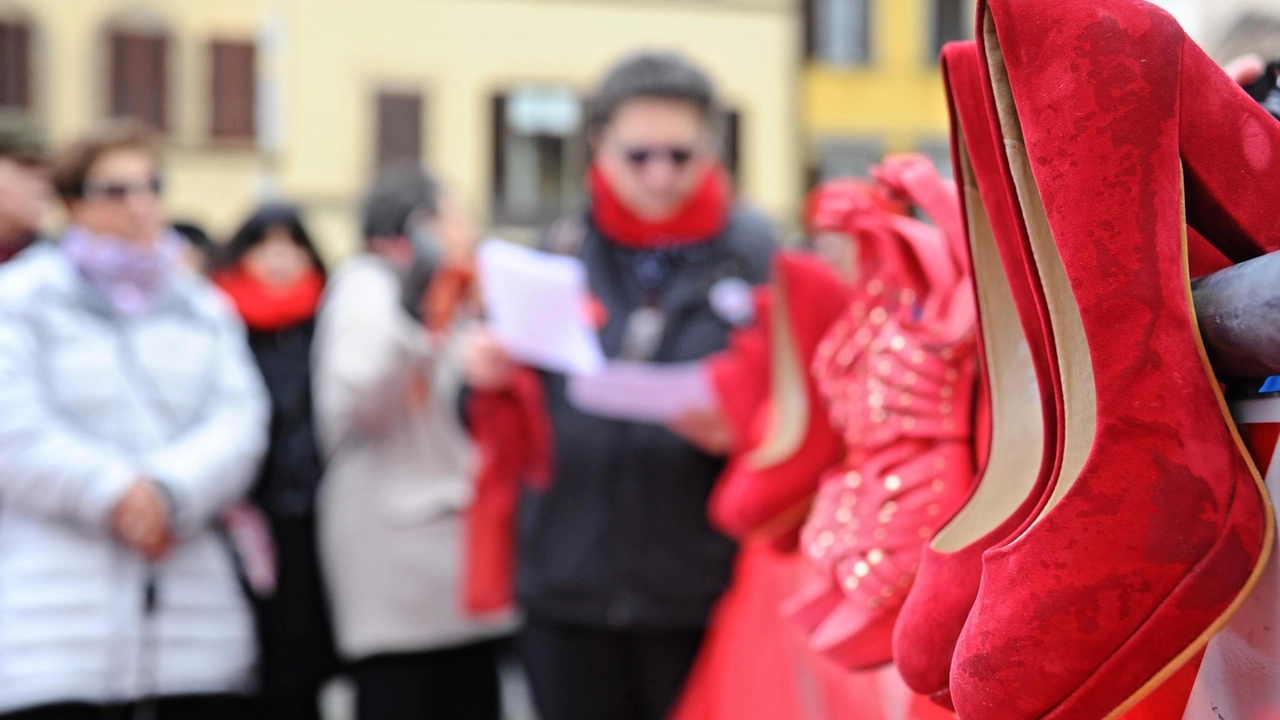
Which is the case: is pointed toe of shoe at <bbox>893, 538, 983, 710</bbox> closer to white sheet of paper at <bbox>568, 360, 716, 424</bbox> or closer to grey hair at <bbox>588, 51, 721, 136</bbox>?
white sheet of paper at <bbox>568, 360, 716, 424</bbox>

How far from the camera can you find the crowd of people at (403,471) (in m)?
2.20

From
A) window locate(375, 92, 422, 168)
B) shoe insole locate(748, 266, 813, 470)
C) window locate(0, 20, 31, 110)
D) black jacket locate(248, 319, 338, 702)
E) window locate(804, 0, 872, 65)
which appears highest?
window locate(804, 0, 872, 65)

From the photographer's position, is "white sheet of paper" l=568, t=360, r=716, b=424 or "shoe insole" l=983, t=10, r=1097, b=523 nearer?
"shoe insole" l=983, t=10, r=1097, b=523

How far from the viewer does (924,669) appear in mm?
768

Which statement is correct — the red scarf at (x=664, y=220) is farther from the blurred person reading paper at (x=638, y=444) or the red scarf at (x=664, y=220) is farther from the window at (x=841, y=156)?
the window at (x=841, y=156)

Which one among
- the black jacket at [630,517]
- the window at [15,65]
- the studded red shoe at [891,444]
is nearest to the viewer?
the studded red shoe at [891,444]

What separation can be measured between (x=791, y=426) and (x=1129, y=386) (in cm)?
95

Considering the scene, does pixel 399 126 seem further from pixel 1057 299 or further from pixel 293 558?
pixel 1057 299

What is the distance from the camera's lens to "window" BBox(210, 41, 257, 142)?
15.1m

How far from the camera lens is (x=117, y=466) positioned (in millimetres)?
2260

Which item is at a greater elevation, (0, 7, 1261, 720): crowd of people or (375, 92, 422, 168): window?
(375, 92, 422, 168): window

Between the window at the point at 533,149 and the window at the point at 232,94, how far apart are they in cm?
296

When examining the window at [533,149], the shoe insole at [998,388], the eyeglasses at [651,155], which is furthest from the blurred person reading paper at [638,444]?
the window at [533,149]

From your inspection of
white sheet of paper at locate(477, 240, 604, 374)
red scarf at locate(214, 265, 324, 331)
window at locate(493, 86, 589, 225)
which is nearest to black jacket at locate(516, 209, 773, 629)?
white sheet of paper at locate(477, 240, 604, 374)
